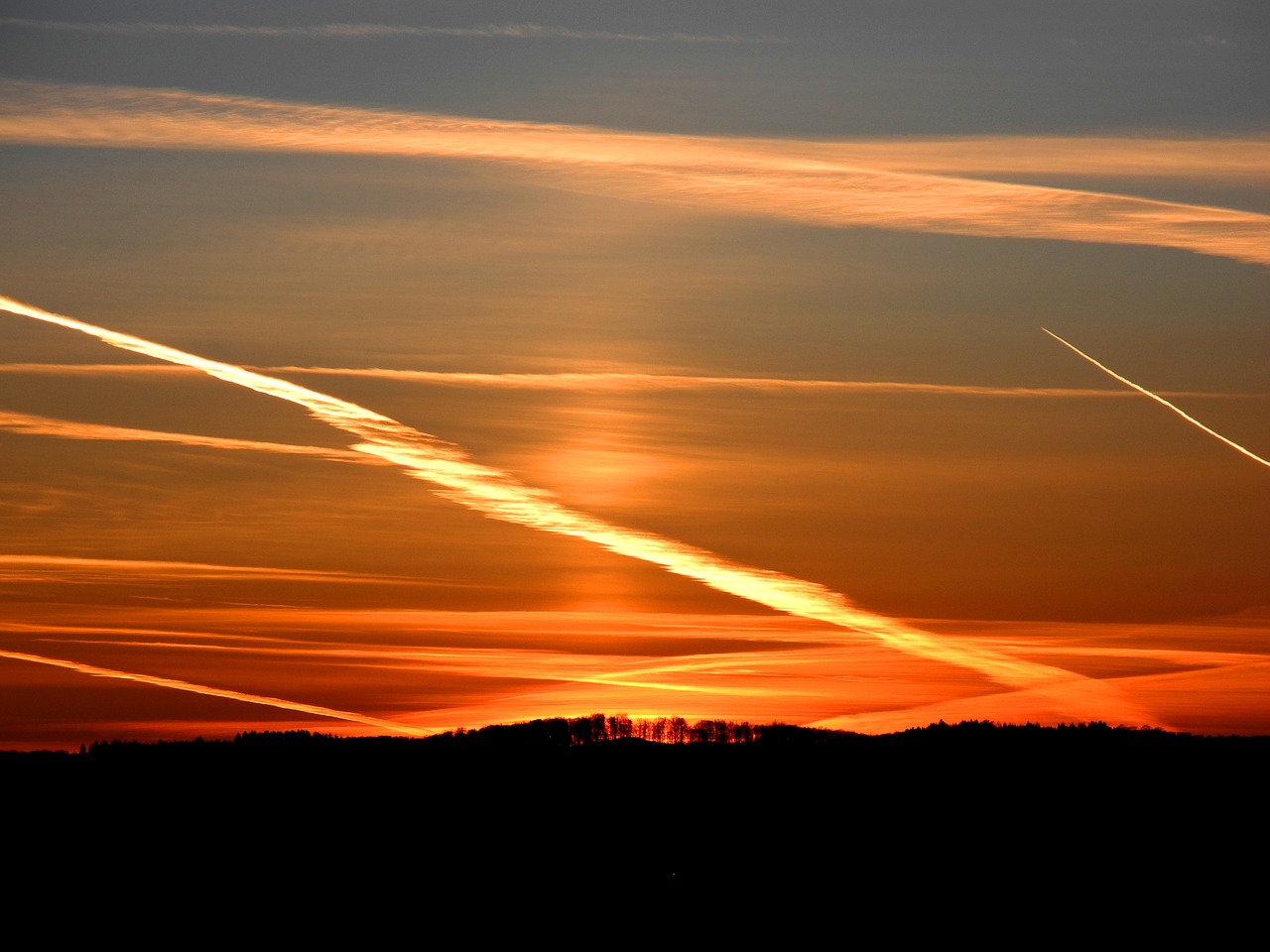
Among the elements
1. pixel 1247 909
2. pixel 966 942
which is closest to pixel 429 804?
pixel 966 942

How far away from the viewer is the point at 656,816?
489 feet

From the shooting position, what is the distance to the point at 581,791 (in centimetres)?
16000

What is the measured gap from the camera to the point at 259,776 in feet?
508

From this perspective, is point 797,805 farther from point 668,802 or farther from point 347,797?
point 347,797

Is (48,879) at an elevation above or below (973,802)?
below

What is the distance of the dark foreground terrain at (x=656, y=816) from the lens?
114750 millimetres

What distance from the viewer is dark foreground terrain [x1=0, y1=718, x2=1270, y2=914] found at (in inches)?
4518

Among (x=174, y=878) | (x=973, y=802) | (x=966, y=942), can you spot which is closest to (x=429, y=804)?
(x=174, y=878)

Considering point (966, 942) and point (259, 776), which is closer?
point (966, 942)

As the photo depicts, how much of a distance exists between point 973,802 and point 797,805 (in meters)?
16.7

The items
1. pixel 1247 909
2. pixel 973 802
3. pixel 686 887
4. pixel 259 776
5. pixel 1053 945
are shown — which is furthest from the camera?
pixel 259 776

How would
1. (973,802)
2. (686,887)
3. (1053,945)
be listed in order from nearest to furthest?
1. (1053,945)
2. (686,887)
3. (973,802)

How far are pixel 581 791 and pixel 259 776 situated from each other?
33170 millimetres

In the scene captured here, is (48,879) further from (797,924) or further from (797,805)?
(797,805)
